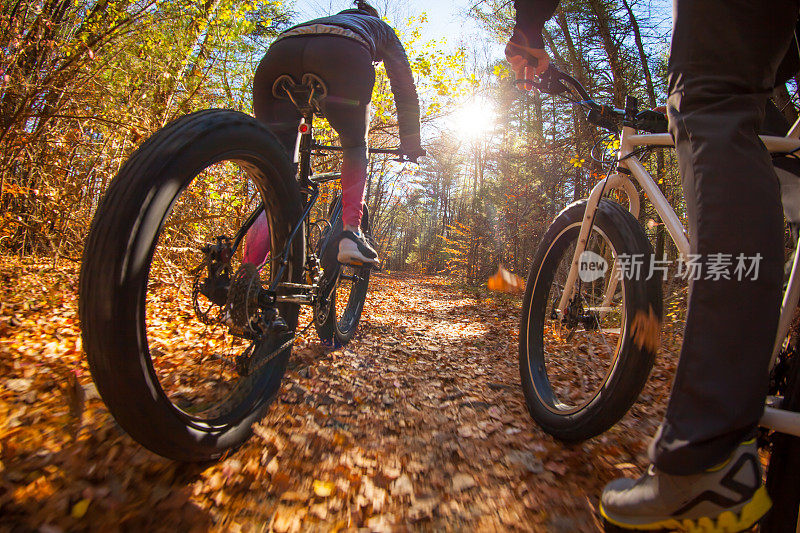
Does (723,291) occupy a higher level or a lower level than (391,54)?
lower

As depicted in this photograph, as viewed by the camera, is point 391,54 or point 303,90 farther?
point 391,54

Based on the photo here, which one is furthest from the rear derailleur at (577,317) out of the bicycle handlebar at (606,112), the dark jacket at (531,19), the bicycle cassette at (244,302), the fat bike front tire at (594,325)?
the bicycle cassette at (244,302)

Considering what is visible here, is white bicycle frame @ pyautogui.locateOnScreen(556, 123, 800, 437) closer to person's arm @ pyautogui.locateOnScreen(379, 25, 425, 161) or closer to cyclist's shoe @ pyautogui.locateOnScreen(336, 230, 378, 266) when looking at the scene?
cyclist's shoe @ pyautogui.locateOnScreen(336, 230, 378, 266)

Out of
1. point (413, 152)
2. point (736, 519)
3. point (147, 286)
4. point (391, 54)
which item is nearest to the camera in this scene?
point (736, 519)

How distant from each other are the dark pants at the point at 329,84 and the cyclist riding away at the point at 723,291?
1.33m

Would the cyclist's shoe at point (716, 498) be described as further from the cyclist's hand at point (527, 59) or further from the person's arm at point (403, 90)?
the person's arm at point (403, 90)

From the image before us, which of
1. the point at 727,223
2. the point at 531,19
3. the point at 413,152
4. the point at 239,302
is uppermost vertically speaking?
the point at 531,19

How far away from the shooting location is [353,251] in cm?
201

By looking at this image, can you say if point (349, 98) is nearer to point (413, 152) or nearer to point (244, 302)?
point (413, 152)

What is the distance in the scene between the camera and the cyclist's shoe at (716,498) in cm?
70

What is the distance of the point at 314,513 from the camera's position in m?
1.04

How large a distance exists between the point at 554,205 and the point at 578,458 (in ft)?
31.7

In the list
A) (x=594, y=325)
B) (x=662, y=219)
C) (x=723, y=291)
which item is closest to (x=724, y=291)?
(x=723, y=291)

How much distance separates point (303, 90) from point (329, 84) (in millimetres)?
135
